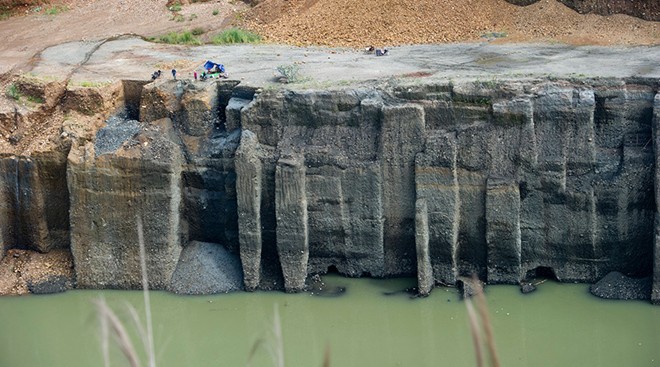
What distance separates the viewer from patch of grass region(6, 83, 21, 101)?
20297 mm

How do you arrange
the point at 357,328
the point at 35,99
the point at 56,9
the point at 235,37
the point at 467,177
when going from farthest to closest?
1. the point at 56,9
2. the point at 235,37
3. the point at 35,99
4. the point at 467,177
5. the point at 357,328

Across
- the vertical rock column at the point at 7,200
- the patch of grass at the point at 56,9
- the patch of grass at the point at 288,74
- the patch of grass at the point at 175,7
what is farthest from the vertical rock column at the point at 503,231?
the patch of grass at the point at 56,9

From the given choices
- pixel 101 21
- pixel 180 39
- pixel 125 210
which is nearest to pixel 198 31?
pixel 180 39

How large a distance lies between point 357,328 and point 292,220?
7.44 ft

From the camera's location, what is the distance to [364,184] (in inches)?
717

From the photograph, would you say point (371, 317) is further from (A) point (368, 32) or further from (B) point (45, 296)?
(A) point (368, 32)

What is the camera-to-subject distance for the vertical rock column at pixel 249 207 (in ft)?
60.2

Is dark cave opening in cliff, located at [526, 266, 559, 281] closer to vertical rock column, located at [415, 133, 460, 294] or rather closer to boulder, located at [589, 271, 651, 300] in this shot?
boulder, located at [589, 271, 651, 300]

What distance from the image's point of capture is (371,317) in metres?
17.7

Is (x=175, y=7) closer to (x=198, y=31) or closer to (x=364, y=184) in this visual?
(x=198, y=31)

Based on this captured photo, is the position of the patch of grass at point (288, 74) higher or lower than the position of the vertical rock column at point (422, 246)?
higher

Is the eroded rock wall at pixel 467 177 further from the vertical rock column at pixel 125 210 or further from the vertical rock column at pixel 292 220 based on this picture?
the vertical rock column at pixel 125 210

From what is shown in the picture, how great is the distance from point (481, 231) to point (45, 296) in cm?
781

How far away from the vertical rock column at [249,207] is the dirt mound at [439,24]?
19.5 feet
